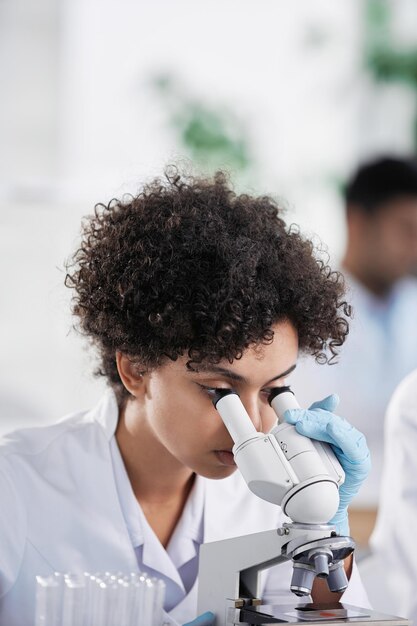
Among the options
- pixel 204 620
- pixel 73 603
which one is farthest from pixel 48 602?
pixel 204 620

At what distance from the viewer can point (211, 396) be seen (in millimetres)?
1661

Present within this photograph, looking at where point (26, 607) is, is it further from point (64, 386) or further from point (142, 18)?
point (142, 18)

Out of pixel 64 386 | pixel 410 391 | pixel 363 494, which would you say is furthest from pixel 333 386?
pixel 410 391

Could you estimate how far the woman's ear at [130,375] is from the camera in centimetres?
185

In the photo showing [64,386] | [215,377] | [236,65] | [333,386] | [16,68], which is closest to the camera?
[215,377]

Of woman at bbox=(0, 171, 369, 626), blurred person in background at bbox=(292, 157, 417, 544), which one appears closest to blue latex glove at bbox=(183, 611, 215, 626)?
woman at bbox=(0, 171, 369, 626)

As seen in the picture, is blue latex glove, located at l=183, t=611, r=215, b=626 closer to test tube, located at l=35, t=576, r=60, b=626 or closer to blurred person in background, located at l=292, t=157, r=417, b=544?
test tube, located at l=35, t=576, r=60, b=626

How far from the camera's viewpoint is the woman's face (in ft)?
5.43

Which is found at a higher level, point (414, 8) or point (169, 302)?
point (414, 8)

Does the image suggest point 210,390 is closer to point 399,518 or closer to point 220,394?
point 220,394

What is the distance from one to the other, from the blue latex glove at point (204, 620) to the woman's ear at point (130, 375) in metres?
0.48

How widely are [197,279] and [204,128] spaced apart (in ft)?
13.5

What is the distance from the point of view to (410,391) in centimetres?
238

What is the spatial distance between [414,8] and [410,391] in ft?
15.2
